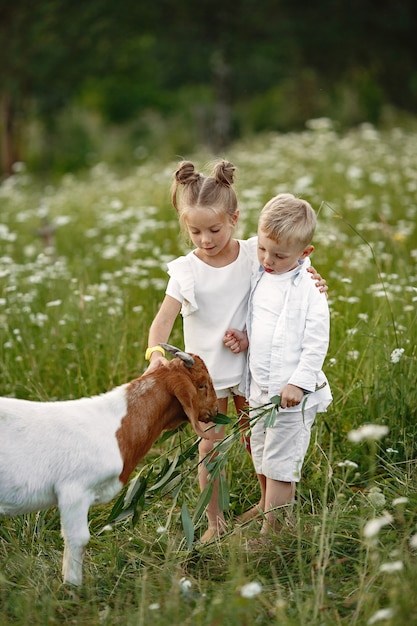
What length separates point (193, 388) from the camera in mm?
3246

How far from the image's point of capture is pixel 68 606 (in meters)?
3.00

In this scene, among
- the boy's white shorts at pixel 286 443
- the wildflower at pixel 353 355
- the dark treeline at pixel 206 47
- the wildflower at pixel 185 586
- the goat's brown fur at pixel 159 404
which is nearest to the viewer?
the wildflower at pixel 185 586

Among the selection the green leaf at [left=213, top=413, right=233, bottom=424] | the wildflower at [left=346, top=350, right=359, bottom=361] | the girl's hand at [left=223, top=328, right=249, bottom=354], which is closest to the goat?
the green leaf at [left=213, top=413, right=233, bottom=424]

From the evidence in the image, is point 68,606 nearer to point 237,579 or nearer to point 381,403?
point 237,579

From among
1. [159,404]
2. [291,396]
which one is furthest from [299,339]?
[159,404]

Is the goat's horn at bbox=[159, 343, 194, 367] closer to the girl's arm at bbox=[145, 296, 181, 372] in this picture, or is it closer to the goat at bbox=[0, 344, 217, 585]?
the goat at bbox=[0, 344, 217, 585]

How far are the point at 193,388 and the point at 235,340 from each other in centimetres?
49

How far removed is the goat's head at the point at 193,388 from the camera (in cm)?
321

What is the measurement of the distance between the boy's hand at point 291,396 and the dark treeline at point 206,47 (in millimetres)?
Answer: 15087

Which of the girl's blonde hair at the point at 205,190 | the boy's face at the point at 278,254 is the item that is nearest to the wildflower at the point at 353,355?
the boy's face at the point at 278,254

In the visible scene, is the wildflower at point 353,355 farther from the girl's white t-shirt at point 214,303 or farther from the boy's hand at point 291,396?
the boy's hand at point 291,396

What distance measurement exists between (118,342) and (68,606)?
7.27 ft

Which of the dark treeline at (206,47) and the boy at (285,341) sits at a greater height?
the dark treeline at (206,47)

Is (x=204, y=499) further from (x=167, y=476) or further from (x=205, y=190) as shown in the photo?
(x=205, y=190)
